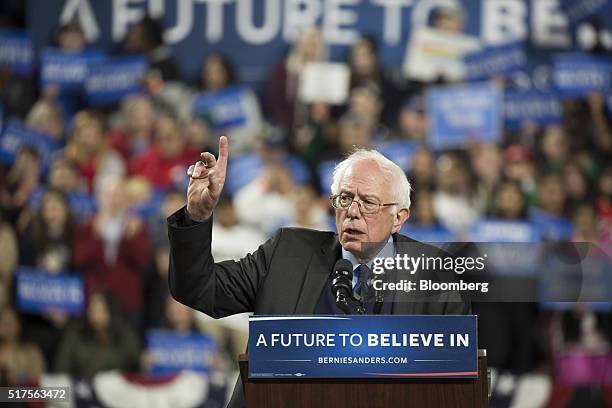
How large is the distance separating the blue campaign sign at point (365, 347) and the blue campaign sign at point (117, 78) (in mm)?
5845

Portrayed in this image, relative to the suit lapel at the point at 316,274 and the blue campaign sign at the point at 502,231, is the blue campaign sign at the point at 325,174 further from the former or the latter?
the suit lapel at the point at 316,274

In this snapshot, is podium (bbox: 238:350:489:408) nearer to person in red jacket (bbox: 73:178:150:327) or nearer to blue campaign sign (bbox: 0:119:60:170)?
person in red jacket (bbox: 73:178:150:327)

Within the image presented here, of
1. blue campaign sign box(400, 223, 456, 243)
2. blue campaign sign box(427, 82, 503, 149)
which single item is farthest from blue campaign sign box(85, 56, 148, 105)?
blue campaign sign box(400, 223, 456, 243)

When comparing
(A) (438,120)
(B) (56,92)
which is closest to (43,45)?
(B) (56,92)

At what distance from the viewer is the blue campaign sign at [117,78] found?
809 centimetres

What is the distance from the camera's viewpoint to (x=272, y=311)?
120 inches

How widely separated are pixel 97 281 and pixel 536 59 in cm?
341

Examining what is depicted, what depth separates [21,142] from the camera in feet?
26.3

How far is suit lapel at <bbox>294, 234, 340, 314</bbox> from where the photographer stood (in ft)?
9.84

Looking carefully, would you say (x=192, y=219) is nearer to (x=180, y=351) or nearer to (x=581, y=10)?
(x=180, y=351)

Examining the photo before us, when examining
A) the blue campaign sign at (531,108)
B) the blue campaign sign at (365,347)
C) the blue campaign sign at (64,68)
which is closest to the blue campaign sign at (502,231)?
the blue campaign sign at (531,108)

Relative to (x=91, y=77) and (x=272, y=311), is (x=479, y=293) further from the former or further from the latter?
(x=91, y=77)

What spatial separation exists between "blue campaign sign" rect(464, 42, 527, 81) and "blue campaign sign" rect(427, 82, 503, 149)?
0.09m

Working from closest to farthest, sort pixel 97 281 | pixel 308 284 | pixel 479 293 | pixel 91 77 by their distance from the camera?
pixel 479 293
pixel 308 284
pixel 97 281
pixel 91 77
